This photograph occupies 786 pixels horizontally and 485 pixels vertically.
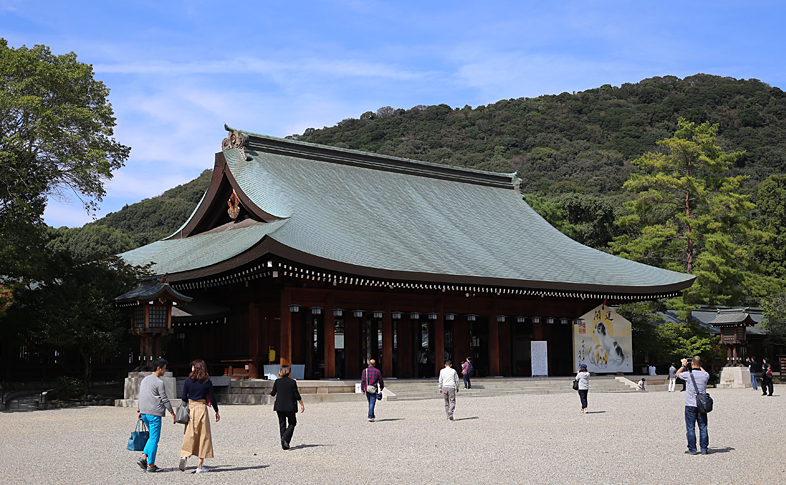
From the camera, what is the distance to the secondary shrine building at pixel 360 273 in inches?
922

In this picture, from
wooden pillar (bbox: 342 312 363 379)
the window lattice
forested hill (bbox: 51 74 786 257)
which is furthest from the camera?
forested hill (bbox: 51 74 786 257)

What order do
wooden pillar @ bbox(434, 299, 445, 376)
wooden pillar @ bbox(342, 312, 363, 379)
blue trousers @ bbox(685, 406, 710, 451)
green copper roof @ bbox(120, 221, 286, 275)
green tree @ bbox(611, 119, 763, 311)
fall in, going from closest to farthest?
1. blue trousers @ bbox(685, 406, 710, 451)
2. green copper roof @ bbox(120, 221, 286, 275)
3. wooden pillar @ bbox(342, 312, 363, 379)
4. wooden pillar @ bbox(434, 299, 445, 376)
5. green tree @ bbox(611, 119, 763, 311)

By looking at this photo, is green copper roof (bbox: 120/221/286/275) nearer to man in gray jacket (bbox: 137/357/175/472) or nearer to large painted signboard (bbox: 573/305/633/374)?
man in gray jacket (bbox: 137/357/175/472)

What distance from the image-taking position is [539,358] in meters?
28.5

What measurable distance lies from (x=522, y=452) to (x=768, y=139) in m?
89.2

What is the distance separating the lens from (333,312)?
23922 millimetres

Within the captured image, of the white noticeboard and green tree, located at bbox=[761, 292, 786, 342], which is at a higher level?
green tree, located at bbox=[761, 292, 786, 342]

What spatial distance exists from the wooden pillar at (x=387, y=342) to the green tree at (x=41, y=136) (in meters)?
9.57

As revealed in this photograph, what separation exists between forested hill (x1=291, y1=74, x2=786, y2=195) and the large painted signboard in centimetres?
4701

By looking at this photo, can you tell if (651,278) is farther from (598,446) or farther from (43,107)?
(43,107)

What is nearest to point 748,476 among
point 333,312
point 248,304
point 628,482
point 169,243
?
point 628,482

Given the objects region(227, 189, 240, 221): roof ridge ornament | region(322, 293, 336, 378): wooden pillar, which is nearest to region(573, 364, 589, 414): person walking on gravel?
region(322, 293, 336, 378): wooden pillar

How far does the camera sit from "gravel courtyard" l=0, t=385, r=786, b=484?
29.0 feet

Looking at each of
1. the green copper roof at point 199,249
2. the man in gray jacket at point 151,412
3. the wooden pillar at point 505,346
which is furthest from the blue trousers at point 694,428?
the wooden pillar at point 505,346
